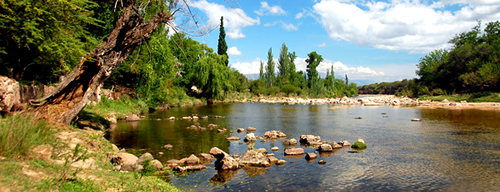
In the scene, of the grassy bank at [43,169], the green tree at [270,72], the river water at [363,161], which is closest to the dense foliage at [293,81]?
the green tree at [270,72]

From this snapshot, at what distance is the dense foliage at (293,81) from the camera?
69375 mm

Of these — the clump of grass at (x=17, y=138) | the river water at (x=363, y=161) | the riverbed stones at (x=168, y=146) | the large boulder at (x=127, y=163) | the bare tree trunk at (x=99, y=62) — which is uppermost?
the bare tree trunk at (x=99, y=62)

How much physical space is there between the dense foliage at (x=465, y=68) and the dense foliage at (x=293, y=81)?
1861 centimetres

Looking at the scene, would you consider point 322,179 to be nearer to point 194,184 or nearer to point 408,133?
point 194,184

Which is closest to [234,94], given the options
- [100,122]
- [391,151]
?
[100,122]

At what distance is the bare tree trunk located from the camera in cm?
1091

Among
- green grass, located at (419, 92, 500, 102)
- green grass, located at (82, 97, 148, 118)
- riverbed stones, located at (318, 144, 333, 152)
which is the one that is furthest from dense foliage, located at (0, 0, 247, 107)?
green grass, located at (419, 92, 500, 102)

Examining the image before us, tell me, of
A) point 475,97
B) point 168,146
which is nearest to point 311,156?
point 168,146

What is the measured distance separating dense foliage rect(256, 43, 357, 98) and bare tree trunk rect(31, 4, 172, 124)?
54165mm

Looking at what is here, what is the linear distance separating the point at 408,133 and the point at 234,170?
12.5 m

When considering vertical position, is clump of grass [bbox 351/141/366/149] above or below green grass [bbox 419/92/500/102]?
below

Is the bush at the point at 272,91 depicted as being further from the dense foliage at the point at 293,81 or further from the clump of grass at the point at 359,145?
the clump of grass at the point at 359,145

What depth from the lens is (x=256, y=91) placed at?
214 feet

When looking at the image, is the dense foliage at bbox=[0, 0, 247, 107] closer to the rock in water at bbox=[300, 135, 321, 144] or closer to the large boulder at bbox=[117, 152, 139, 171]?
the large boulder at bbox=[117, 152, 139, 171]
